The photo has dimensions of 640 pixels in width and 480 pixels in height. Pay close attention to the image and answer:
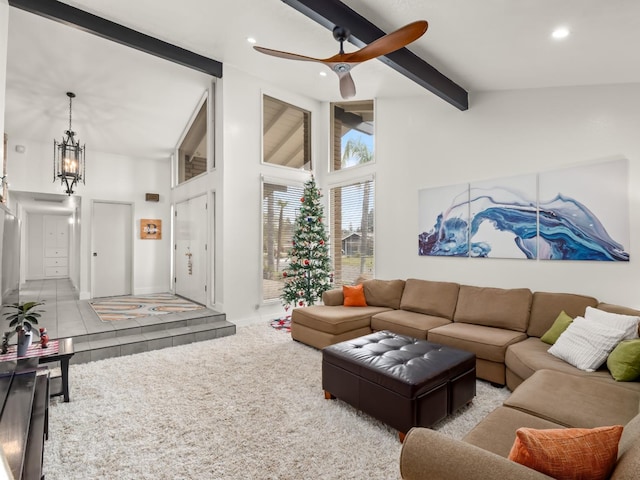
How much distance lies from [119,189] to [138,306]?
286 cm

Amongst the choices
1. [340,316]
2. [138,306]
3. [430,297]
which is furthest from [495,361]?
[138,306]

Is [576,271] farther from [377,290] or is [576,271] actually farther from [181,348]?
[181,348]

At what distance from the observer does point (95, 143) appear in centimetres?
669

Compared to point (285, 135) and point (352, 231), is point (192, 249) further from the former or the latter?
point (352, 231)

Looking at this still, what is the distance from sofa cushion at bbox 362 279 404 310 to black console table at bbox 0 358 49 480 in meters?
3.68

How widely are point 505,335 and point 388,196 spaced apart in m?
2.75

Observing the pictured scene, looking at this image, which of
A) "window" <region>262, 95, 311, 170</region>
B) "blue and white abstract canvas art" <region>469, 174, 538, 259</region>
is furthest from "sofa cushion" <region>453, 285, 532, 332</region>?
"window" <region>262, 95, 311, 170</region>

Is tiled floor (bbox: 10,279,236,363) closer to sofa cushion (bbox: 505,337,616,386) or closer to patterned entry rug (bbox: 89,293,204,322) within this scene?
patterned entry rug (bbox: 89,293,204,322)

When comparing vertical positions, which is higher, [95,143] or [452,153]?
[95,143]

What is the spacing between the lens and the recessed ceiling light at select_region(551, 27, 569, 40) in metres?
2.64

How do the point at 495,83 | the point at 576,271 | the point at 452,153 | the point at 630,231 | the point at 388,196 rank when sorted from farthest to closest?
1. the point at 388,196
2. the point at 452,153
3. the point at 495,83
4. the point at 576,271
5. the point at 630,231

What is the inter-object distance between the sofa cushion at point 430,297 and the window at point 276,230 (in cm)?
226

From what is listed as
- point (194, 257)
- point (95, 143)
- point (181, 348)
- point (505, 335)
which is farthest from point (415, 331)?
point (95, 143)

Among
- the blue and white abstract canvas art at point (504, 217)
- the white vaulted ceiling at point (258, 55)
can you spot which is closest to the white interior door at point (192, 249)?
the white vaulted ceiling at point (258, 55)
